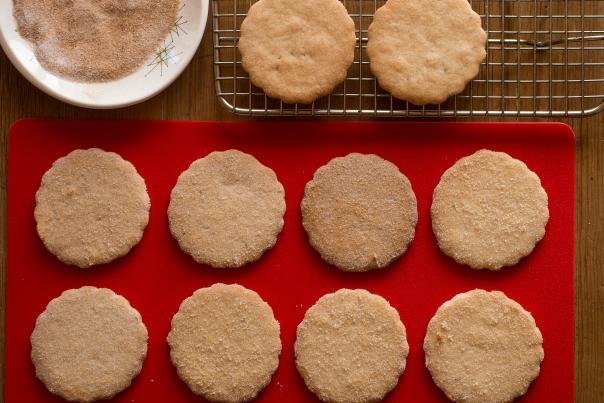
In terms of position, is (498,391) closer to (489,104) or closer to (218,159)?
(489,104)

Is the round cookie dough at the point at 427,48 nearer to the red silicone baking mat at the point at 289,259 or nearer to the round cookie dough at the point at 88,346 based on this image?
the red silicone baking mat at the point at 289,259

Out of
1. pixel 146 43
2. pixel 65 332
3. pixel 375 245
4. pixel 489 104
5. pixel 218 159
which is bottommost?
pixel 65 332

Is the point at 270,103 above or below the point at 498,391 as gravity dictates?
above

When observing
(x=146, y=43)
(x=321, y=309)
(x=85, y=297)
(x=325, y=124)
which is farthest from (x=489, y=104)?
(x=85, y=297)

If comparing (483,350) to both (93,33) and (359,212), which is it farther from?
(93,33)

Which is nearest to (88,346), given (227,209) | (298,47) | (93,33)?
(227,209)

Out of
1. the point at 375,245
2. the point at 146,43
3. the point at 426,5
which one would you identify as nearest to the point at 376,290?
the point at 375,245

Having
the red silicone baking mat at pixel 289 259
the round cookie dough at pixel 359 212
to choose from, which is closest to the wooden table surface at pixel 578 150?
the red silicone baking mat at pixel 289 259
